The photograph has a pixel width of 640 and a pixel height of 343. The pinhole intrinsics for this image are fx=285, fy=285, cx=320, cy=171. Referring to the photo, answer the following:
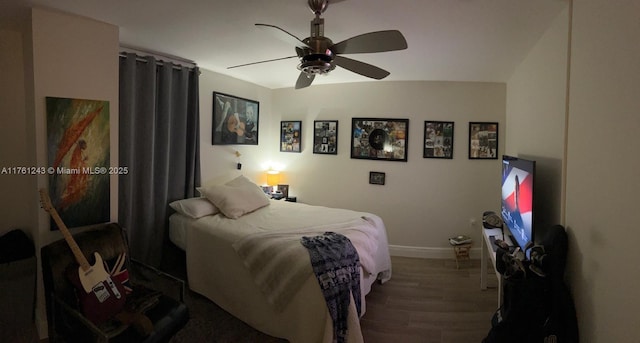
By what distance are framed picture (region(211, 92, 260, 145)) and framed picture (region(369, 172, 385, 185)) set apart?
1755 mm

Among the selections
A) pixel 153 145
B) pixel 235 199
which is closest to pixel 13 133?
pixel 153 145

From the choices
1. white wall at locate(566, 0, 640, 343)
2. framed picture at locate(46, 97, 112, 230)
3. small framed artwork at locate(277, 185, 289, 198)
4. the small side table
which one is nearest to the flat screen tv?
white wall at locate(566, 0, 640, 343)

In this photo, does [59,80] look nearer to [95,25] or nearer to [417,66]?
[95,25]

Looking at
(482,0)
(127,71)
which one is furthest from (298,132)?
(482,0)

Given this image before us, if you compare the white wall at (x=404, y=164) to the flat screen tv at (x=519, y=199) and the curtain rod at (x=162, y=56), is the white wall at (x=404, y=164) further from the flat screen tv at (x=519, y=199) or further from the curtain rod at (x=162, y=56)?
the flat screen tv at (x=519, y=199)

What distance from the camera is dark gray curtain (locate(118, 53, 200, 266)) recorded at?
261 centimetres

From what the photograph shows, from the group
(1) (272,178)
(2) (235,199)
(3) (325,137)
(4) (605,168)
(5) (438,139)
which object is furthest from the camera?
(1) (272,178)

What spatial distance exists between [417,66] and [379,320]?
8.36 ft


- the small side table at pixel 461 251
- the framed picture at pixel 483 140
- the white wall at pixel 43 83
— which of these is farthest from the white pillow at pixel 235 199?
the framed picture at pixel 483 140

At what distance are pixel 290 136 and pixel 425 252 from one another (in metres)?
→ 2.57

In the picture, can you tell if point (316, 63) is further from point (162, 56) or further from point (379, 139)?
point (379, 139)

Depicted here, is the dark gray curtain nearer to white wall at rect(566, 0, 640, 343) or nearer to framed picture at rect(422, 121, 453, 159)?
framed picture at rect(422, 121, 453, 159)

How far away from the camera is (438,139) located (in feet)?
12.3

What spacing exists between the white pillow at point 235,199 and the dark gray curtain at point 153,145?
0.40 m
